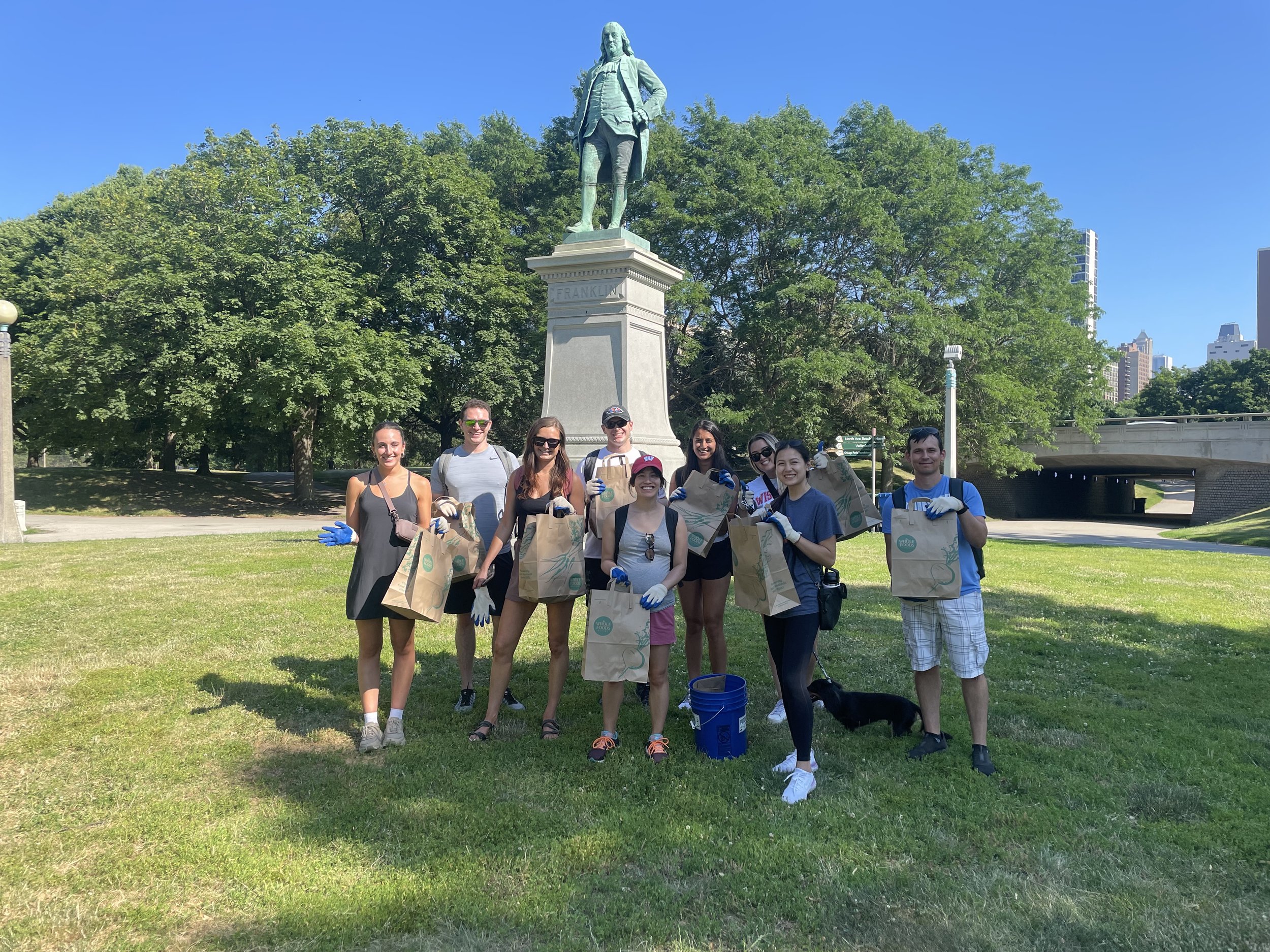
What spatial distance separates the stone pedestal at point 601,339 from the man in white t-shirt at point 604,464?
14.9ft

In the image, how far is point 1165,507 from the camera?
5688 cm

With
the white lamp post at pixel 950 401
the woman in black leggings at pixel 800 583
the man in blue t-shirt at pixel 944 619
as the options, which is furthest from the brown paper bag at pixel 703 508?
the white lamp post at pixel 950 401

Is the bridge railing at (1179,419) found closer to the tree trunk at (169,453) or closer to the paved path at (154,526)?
the paved path at (154,526)

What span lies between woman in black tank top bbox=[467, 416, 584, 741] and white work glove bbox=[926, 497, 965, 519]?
1981mm

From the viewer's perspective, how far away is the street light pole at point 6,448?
1465 centimetres

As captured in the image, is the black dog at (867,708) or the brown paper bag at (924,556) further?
the black dog at (867,708)

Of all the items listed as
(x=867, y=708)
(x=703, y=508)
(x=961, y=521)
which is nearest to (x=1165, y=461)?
(x=867, y=708)

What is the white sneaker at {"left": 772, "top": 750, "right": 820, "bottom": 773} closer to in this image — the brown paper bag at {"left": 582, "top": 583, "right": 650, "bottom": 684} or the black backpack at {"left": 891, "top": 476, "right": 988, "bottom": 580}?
the brown paper bag at {"left": 582, "top": 583, "right": 650, "bottom": 684}

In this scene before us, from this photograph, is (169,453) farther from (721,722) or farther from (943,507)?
(943,507)

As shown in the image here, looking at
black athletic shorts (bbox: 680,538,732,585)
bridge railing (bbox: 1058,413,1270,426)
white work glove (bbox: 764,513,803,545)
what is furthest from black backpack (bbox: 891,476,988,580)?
bridge railing (bbox: 1058,413,1270,426)

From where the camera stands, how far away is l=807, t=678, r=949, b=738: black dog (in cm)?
481

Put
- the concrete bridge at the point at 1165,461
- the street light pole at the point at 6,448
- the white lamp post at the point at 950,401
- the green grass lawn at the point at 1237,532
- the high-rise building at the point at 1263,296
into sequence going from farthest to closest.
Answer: the high-rise building at the point at 1263,296 < the concrete bridge at the point at 1165,461 < the white lamp post at the point at 950,401 < the green grass lawn at the point at 1237,532 < the street light pole at the point at 6,448

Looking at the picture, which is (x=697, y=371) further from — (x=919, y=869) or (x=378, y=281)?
(x=919, y=869)

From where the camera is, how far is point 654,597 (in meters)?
4.25
